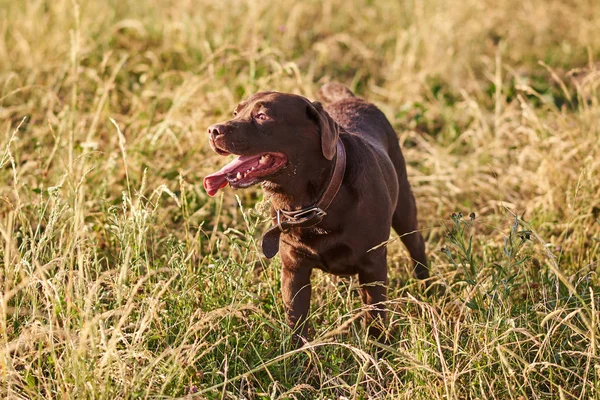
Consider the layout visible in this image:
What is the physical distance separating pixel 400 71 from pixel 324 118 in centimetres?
404

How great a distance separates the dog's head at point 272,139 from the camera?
3.12 m

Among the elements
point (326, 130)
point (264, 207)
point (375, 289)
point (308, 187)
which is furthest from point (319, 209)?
point (375, 289)

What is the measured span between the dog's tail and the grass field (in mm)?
490

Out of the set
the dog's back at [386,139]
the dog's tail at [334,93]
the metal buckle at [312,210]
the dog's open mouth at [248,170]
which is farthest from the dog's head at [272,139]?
the dog's tail at [334,93]

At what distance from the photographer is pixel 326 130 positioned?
315 centimetres

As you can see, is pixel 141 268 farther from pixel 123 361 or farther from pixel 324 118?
pixel 324 118

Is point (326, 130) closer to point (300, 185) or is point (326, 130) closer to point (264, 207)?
point (300, 185)

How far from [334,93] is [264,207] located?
1184 mm

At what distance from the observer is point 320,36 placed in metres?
8.06

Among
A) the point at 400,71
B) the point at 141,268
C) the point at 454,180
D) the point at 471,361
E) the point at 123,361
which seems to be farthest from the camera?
the point at 400,71

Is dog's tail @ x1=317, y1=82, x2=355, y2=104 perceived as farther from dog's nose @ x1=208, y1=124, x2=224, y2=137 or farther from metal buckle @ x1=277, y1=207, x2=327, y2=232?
dog's nose @ x1=208, y1=124, x2=224, y2=137

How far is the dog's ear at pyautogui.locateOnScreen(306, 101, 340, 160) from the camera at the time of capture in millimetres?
3147

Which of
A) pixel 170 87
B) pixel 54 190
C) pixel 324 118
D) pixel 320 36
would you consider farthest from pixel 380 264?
pixel 320 36

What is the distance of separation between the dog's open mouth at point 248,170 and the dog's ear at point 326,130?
0.17 metres
